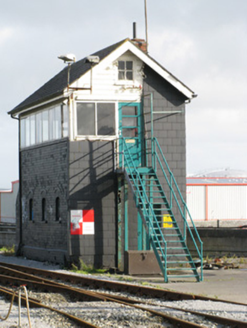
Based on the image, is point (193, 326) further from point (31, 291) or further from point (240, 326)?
point (31, 291)

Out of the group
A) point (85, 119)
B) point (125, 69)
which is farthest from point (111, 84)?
point (85, 119)

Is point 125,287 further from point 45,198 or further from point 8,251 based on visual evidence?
point 8,251

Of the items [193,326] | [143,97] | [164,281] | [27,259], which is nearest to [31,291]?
[164,281]

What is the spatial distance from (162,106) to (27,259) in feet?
26.8

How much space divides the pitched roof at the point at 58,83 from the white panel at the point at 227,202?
90.6 ft

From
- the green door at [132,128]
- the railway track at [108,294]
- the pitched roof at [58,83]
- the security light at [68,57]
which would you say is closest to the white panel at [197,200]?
the pitched roof at [58,83]

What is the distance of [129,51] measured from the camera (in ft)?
76.2

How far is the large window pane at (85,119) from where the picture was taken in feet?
76.0

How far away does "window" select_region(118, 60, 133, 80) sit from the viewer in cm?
2347

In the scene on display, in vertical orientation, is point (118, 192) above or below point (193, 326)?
above

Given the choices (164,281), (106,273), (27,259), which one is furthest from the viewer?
(27,259)

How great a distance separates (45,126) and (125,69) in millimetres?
4034

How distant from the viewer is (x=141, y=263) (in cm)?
2100

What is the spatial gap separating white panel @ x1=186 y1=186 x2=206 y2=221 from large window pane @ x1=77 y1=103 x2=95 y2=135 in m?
31.8
